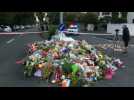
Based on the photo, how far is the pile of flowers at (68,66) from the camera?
8.95 m

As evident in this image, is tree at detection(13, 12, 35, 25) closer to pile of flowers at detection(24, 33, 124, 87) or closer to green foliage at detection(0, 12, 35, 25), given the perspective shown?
green foliage at detection(0, 12, 35, 25)

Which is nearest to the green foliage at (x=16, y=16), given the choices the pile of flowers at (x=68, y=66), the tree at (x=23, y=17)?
the tree at (x=23, y=17)

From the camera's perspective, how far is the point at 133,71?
11.3 m

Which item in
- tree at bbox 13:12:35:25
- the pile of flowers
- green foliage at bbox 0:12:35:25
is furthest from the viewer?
the pile of flowers

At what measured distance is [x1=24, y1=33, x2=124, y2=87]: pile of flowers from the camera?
8.95m

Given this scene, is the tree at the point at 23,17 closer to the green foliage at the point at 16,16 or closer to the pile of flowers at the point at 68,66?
the green foliage at the point at 16,16

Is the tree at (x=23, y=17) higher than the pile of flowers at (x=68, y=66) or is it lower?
higher

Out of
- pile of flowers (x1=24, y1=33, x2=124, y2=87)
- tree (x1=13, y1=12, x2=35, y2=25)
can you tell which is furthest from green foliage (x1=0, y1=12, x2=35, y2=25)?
pile of flowers (x1=24, y1=33, x2=124, y2=87)

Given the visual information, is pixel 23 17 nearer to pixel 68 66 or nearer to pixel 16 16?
pixel 16 16

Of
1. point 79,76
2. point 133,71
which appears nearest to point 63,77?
point 79,76

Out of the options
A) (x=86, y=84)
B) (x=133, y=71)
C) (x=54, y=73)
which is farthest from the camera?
(x=133, y=71)
